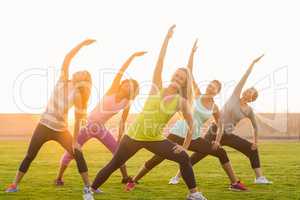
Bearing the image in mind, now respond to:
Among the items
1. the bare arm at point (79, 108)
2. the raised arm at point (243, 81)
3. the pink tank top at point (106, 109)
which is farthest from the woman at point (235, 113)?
the bare arm at point (79, 108)

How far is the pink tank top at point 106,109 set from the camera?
10.2 m

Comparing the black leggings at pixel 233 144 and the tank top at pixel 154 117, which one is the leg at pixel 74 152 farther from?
the black leggings at pixel 233 144

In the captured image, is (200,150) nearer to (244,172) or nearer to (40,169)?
(244,172)

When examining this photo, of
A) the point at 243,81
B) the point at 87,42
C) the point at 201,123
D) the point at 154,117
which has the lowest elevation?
the point at 201,123

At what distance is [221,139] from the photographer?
1145 centimetres

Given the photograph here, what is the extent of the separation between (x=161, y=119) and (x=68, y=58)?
2.06 metres

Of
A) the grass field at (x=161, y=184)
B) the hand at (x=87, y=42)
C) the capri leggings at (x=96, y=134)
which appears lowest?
the grass field at (x=161, y=184)

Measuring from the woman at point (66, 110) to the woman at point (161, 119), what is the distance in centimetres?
92

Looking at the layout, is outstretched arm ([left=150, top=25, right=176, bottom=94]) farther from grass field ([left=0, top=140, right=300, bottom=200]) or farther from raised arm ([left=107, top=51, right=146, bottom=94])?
grass field ([left=0, top=140, right=300, bottom=200])

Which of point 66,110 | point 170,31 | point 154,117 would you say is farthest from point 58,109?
point 170,31

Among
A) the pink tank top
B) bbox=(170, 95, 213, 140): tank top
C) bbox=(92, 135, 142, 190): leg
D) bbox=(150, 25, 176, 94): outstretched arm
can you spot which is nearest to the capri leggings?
the pink tank top

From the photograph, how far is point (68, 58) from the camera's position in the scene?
9.23m

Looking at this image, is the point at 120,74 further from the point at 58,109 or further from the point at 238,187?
the point at 238,187

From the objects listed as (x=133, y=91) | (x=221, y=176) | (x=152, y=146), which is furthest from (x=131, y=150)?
(x=221, y=176)
